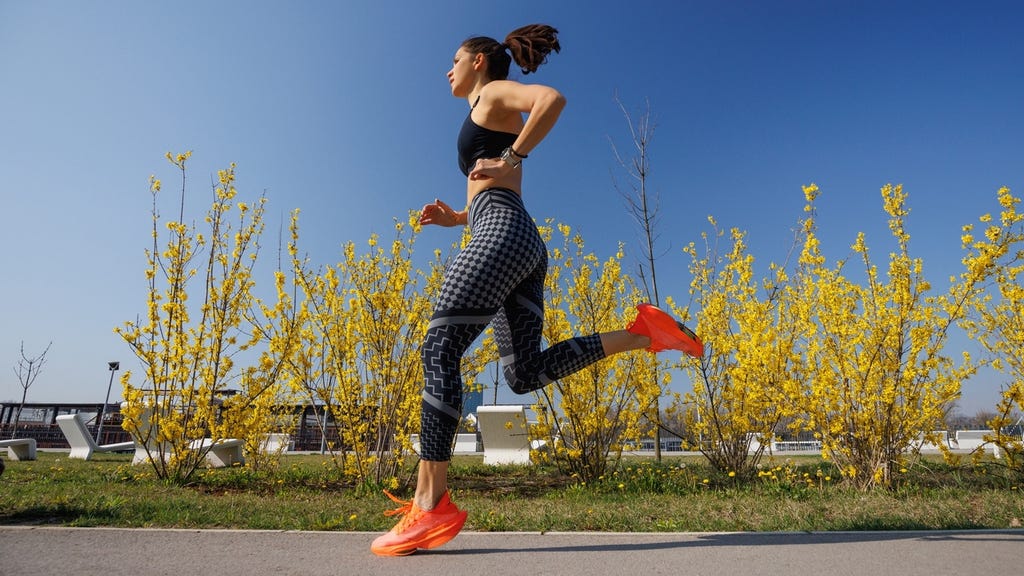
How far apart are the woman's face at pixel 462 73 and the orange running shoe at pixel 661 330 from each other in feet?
4.39

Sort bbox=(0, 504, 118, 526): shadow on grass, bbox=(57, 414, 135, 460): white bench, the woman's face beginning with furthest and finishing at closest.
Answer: bbox=(57, 414, 135, 460): white bench → bbox=(0, 504, 118, 526): shadow on grass → the woman's face

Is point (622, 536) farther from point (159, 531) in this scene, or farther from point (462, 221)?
point (159, 531)

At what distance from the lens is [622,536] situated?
209cm

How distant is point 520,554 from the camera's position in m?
1.78

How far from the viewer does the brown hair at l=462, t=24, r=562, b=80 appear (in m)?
2.35

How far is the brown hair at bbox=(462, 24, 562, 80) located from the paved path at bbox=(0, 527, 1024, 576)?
2.04m

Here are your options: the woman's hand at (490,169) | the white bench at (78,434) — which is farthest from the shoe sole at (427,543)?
the white bench at (78,434)

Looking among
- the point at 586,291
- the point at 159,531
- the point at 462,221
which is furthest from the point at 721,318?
the point at 159,531

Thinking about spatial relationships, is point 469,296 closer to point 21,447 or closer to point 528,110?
point 528,110

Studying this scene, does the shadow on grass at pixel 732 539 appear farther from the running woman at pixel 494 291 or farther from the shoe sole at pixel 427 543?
the running woman at pixel 494 291

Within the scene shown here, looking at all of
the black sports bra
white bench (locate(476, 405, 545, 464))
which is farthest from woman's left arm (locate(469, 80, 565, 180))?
white bench (locate(476, 405, 545, 464))

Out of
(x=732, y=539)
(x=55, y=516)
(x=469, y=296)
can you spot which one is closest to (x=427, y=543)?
(x=469, y=296)

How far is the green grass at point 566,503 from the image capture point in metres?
2.42

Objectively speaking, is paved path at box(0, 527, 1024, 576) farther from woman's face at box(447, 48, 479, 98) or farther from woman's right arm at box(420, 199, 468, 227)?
woman's face at box(447, 48, 479, 98)
